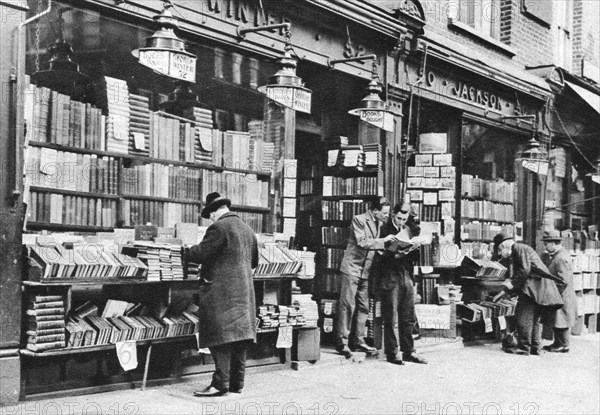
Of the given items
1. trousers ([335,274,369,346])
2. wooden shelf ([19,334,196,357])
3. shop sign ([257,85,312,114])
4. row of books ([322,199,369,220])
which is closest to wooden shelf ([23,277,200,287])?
wooden shelf ([19,334,196,357])

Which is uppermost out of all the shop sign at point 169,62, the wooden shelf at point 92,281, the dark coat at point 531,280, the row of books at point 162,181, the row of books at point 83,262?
the shop sign at point 169,62

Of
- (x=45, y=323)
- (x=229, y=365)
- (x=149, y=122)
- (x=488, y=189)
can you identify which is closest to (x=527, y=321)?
(x=488, y=189)

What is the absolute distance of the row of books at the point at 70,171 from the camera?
290 inches

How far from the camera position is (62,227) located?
7.64m

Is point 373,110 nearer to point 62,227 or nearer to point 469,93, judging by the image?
point 469,93

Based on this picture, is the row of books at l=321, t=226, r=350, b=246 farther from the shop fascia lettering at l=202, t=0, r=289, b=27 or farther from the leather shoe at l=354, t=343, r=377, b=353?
the shop fascia lettering at l=202, t=0, r=289, b=27

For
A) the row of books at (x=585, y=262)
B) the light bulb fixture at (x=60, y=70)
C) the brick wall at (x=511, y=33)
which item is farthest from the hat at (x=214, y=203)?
the row of books at (x=585, y=262)

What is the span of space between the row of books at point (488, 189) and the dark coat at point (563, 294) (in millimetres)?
1707

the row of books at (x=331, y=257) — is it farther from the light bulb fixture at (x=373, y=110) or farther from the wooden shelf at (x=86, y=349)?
the wooden shelf at (x=86, y=349)

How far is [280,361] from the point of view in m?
9.33

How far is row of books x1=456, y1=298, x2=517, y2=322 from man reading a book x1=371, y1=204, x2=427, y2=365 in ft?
7.51

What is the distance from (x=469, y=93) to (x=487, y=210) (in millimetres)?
2208

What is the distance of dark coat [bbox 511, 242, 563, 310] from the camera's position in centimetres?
1170

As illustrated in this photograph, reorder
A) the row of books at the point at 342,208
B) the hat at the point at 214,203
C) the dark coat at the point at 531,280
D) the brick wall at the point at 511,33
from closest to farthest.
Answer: the hat at the point at 214,203, the row of books at the point at 342,208, the dark coat at the point at 531,280, the brick wall at the point at 511,33
